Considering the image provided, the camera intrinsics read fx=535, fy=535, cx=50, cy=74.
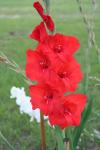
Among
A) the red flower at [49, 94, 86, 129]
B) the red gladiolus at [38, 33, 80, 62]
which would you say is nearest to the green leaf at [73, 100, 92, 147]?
the red flower at [49, 94, 86, 129]

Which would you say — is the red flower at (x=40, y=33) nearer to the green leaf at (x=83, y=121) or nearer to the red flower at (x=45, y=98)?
the red flower at (x=45, y=98)

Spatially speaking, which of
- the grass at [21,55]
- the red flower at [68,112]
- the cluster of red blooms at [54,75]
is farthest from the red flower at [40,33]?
the grass at [21,55]

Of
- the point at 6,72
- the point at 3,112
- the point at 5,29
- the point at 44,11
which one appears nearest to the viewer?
the point at 44,11

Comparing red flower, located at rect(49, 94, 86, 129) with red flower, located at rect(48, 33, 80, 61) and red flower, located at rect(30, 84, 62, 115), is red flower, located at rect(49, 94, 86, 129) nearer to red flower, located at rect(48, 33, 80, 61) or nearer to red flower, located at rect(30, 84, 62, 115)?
red flower, located at rect(30, 84, 62, 115)

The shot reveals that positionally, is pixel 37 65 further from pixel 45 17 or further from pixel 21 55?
pixel 21 55

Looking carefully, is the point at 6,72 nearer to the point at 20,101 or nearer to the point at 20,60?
the point at 20,60

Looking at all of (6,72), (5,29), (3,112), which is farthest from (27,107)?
(5,29)
